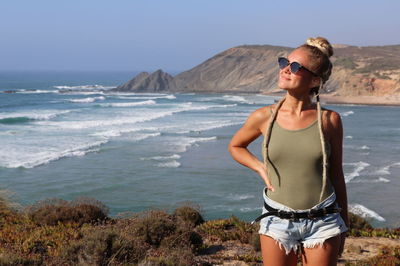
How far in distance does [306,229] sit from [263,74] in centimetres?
11202

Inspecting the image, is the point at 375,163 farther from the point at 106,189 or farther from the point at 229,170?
the point at 106,189

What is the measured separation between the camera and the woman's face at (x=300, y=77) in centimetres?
280

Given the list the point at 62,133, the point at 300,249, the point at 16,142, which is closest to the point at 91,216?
the point at 300,249

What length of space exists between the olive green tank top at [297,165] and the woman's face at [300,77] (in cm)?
21

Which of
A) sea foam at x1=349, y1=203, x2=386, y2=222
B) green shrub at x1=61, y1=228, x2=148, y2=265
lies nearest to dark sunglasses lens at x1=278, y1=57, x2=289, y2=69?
green shrub at x1=61, y1=228, x2=148, y2=265

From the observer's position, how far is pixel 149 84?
111688 millimetres

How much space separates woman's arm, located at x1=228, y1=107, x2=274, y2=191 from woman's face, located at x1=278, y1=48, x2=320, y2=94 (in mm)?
190

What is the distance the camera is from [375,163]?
22969 mm

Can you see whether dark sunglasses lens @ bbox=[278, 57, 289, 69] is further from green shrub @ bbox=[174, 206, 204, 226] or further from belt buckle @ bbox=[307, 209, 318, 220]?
green shrub @ bbox=[174, 206, 204, 226]

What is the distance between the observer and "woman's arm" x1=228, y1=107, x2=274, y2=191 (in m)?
2.87

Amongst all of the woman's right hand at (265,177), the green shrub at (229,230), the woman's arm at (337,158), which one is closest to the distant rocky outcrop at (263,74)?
the green shrub at (229,230)

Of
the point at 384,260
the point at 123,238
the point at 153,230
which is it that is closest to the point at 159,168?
the point at 153,230

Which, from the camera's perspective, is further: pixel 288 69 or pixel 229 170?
pixel 229 170

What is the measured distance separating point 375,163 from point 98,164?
1205cm
